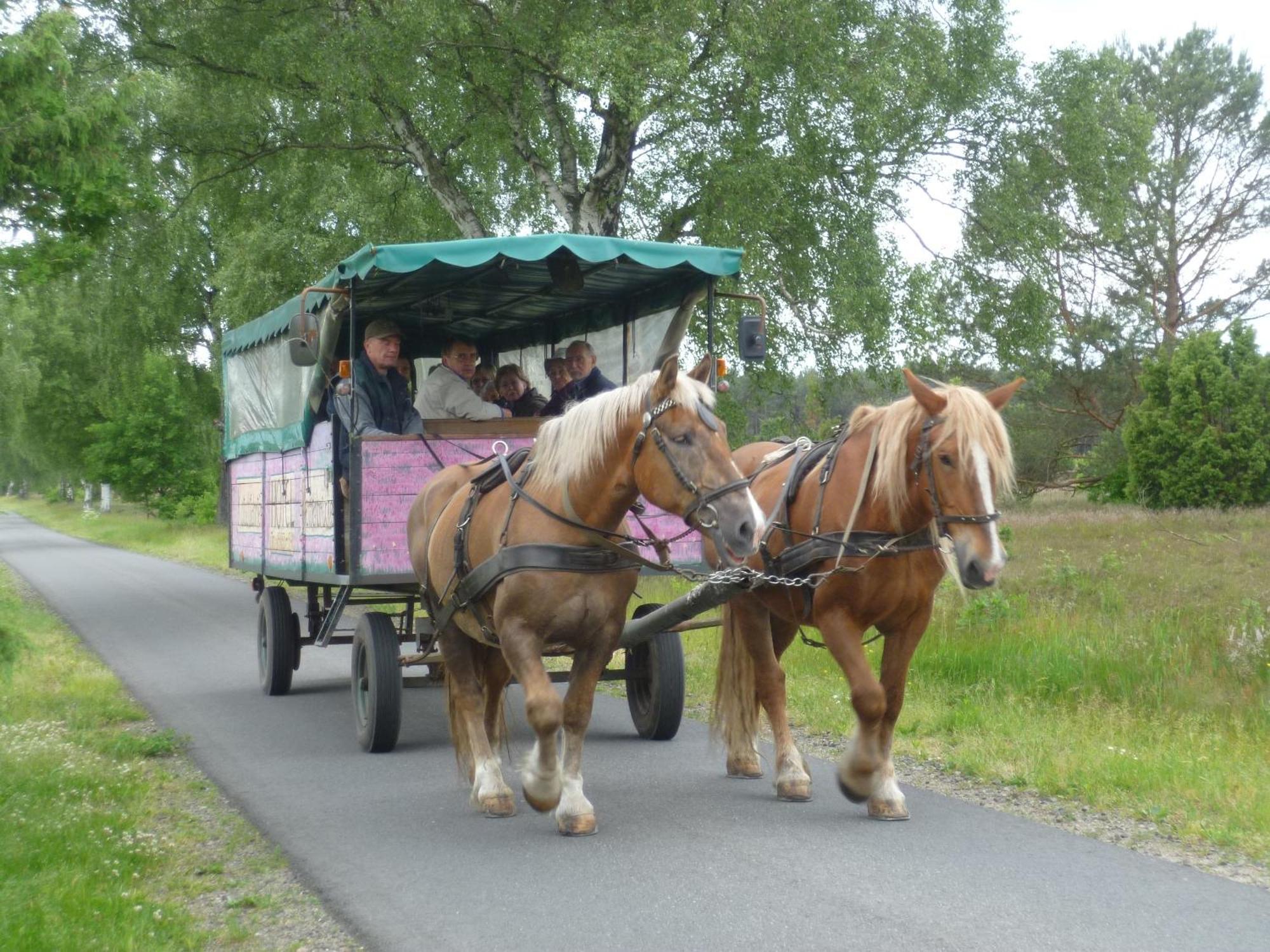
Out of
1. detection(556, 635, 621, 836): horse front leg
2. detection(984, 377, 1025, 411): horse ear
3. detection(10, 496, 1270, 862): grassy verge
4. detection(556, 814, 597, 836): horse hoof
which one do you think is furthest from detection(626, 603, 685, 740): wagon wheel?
detection(984, 377, 1025, 411): horse ear

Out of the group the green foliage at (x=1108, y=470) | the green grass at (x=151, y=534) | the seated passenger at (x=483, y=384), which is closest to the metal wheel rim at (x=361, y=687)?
the seated passenger at (x=483, y=384)

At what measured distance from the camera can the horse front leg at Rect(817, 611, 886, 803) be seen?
5.38 meters

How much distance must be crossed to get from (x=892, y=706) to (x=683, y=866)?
49.3 inches

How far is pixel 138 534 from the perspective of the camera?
129ft

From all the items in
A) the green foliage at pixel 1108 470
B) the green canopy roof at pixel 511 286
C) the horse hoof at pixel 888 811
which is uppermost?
the green canopy roof at pixel 511 286

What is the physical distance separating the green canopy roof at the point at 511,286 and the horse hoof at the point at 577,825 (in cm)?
291

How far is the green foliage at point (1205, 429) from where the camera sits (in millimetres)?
20203

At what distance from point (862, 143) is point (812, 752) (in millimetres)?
11160

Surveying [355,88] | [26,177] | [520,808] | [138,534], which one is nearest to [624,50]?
[355,88]

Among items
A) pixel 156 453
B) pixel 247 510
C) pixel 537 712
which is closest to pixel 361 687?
pixel 537 712

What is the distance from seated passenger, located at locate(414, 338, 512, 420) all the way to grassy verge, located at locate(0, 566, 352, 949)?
8.43 ft

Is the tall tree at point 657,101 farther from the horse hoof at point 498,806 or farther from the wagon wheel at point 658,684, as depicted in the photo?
the horse hoof at point 498,806

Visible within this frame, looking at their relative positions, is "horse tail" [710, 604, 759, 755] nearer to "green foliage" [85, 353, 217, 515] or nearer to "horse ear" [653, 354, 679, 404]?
"horse ear" [653, 354, 679, 404]

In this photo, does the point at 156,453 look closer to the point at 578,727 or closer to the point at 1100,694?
the point at 1100,694
